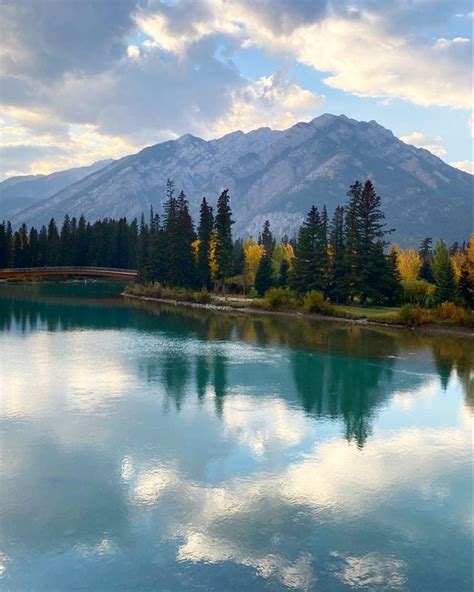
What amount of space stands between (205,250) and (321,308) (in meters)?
31.4

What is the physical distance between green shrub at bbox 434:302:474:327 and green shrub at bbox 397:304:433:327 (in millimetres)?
1183

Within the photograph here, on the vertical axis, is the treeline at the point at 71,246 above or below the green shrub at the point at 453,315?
above

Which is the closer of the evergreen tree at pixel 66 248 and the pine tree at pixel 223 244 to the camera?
the pine tree at pixel 223 244

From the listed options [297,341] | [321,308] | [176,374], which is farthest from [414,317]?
[176,374]

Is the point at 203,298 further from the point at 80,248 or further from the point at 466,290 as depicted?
the point at 80,248

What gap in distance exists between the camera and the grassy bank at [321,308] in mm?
61812

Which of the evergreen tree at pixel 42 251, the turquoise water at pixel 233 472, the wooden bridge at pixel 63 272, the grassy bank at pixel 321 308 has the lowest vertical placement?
the turquoise water at pixel 233 472

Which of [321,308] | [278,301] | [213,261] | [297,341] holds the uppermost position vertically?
[213,261]

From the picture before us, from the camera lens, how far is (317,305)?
71.7m

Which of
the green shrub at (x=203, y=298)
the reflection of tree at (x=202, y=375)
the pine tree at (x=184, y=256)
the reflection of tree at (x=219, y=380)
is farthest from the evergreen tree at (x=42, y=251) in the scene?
the reflection of tree at (x=202, y=375)

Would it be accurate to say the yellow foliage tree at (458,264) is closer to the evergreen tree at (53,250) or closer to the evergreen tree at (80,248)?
the evergreen tree at (80,248)

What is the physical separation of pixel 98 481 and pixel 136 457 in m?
2.60

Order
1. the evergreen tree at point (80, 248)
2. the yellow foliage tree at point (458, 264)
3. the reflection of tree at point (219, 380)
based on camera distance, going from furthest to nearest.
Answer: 1. the evergreen tree at point (80, 248)
2. the yellow foliage tree at point (458, 264)
3. the reflection of tree at point (219, 380)

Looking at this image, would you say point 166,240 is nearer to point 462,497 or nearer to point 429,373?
point 429,373
